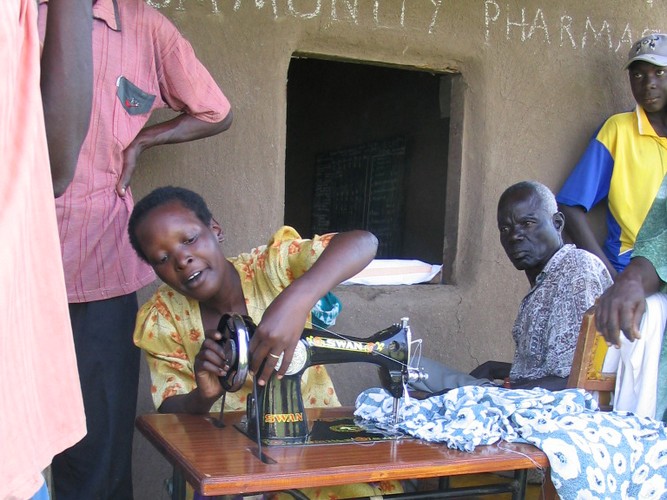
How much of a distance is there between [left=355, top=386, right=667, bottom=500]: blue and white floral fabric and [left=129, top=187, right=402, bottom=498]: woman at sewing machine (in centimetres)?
26

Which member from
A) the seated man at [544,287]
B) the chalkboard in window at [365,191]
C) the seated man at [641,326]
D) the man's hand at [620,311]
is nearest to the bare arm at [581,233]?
the seated man at [544,287]

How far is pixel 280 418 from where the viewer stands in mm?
1976

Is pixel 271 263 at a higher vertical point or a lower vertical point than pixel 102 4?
lower

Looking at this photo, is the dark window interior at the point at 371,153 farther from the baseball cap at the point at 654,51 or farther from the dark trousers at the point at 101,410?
the dark trousers at the point at 101,410

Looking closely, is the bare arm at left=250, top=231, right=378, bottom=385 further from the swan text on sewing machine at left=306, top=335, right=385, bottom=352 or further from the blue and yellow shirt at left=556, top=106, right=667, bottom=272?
the blue and yellow shirt at left=556, top=106, right=667, bottom=272

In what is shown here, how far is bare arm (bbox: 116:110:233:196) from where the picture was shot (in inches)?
103

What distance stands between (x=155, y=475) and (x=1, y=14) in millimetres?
2659

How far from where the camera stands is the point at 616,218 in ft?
13.6

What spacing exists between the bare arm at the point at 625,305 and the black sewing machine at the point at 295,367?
0.50 meters

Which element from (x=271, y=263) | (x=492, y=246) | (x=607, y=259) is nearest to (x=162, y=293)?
(x=271, y=263)

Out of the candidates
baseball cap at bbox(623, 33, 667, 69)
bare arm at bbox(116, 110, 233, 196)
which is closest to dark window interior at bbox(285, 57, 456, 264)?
baseball cap at bbox(623, 33, 667, 69)

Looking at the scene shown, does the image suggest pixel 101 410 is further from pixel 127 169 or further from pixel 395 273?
pixel 395 273

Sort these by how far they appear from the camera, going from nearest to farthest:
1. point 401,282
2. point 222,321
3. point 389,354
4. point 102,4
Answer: point 222,321
point 389,354
point 102,4
point 401,282

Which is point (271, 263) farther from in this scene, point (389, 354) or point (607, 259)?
point (607, 259)
